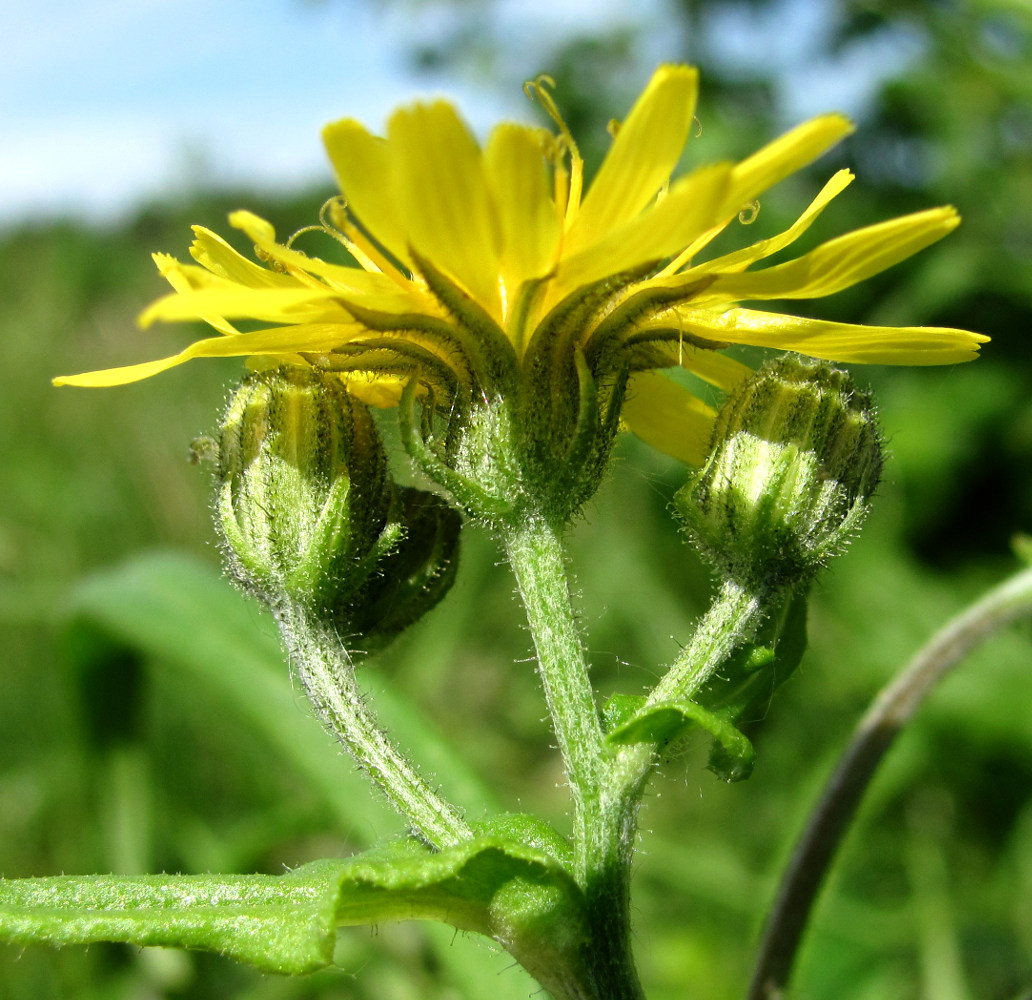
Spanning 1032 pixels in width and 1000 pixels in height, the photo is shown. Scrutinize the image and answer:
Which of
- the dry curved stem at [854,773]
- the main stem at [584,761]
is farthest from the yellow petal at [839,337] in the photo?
the dry curved stem at [854,773]

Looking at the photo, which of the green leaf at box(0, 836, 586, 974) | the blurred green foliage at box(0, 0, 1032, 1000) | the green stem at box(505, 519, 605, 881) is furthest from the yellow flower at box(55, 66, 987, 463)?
the blurred green foliage at box(0, 0, 1032, 1000)

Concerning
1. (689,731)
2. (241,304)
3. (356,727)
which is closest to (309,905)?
(356,727)

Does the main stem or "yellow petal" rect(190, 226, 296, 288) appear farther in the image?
"yellow petal" rect(190, 226, 296, 288)

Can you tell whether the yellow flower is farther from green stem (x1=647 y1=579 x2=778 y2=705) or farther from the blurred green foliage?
the blurred green foliage

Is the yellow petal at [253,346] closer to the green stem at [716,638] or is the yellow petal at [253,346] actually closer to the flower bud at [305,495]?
the flower bud at [305,495]

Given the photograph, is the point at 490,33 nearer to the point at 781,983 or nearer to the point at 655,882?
the point at 655,882
